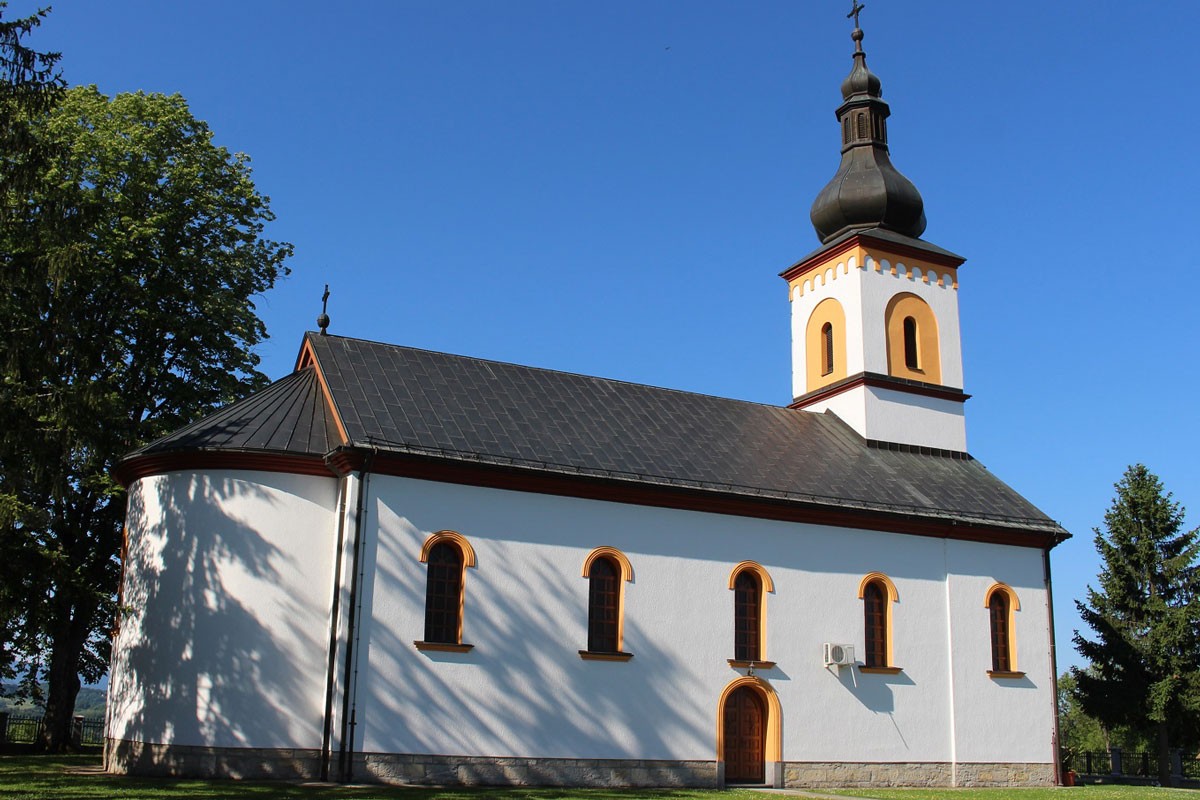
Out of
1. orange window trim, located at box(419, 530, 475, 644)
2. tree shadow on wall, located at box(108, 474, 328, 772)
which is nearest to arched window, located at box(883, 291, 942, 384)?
orange window trim, located at box(419, 530, 475, 644)

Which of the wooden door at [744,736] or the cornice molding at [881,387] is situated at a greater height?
the cornice molding at [881,387]

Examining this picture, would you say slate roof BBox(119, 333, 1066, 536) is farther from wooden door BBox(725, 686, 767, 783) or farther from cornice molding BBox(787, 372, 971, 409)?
wooden door BBox(725, 686, 767, 783)

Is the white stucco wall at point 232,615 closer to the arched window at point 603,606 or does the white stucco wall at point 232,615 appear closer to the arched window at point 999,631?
the arched window at point 603,606

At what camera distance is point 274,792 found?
1466 centimetres

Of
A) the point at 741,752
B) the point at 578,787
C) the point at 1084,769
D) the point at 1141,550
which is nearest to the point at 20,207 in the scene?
the point at 578,787

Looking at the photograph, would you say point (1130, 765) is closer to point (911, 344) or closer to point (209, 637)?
point (911, 344)

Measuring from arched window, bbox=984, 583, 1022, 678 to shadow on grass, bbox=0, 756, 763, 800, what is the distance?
7.39 m

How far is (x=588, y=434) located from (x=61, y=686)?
13.2 m

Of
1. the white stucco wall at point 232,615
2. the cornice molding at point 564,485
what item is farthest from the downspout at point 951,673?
the white stucco wall at point 232,615

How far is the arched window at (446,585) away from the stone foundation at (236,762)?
2.62 metres

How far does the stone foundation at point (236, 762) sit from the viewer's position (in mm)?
16578

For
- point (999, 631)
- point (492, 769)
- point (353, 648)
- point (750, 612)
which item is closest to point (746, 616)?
point (750, 612)

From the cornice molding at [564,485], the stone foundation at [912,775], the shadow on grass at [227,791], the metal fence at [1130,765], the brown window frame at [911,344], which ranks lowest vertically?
the metal fence at [1130,765]

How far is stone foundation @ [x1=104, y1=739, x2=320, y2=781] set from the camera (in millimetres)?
16578
